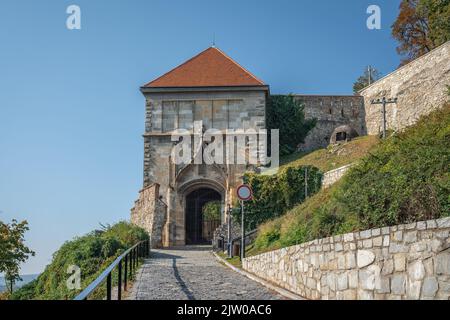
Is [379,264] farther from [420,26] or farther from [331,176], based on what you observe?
[420,26]

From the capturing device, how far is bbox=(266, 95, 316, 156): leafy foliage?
34906 mm

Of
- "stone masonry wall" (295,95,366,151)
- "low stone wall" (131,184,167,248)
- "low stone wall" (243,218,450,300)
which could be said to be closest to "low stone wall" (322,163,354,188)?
"low stone wall" (131,184,167,248)

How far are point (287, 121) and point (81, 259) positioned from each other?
19.8 meters

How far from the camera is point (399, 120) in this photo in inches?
1320

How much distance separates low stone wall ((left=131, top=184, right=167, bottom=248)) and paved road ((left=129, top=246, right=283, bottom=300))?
38.6ft

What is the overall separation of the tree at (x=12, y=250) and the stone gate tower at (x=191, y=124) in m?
6.22

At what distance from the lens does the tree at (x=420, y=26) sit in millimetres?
34312

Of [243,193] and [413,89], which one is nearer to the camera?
[243,193]

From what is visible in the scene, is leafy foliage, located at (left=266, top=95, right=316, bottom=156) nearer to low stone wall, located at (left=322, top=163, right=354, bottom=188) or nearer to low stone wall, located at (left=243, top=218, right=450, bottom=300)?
low stone wall, located at (left=322, top=163, right=354, bottom=188)

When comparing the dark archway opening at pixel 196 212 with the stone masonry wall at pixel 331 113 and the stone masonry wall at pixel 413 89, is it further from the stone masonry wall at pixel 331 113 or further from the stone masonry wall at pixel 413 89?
the stone masonry wall at pixel 413 89

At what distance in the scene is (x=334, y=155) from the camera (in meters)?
30.4

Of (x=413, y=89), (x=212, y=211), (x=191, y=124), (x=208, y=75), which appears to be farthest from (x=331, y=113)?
(x=212, y=211)
